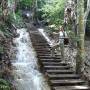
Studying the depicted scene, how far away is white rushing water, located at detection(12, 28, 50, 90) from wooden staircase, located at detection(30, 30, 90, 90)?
0.37 metres

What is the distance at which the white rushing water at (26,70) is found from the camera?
11.1 m

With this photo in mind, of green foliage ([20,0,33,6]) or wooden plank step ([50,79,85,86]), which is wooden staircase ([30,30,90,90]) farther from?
green foliage ([20,0,33,6])

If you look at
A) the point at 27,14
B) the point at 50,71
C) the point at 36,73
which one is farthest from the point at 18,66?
the point at 27,14

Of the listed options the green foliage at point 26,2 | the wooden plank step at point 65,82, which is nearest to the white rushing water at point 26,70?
the wooden plank step at point 65,82

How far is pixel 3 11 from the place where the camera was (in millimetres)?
18500

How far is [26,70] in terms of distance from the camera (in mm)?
13344

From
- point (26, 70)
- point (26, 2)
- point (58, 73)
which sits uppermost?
point (26, 2)

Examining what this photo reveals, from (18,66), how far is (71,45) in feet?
13.5

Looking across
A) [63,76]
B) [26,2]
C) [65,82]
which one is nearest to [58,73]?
[63,76]

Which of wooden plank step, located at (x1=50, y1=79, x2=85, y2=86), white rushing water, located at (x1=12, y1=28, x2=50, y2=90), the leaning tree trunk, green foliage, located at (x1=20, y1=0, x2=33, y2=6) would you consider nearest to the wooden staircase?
wooden plank step, located at (x1=50, y1=79, x2=85, y2=86)

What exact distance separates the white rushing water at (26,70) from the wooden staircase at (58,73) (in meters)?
0.37

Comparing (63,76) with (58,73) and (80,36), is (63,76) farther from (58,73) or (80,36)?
(80,36)

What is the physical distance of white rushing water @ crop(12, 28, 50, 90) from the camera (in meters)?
11.1

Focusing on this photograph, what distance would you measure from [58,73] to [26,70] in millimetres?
1852
